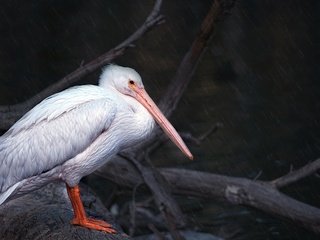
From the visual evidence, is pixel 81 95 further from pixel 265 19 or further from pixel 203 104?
pixel 265 19

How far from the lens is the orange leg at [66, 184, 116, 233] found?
11.4 feet

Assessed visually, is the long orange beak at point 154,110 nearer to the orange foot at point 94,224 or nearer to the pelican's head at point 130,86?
the pelican's head at point 130,86

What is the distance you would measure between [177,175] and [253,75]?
4.42 metres

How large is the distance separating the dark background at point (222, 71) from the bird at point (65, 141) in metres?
1.84

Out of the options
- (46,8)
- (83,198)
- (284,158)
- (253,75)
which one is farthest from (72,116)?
(46,8)

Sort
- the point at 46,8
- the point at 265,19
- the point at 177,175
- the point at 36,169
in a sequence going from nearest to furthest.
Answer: the point at 36,169, the point at 177,175, the point at 46,8, the point at 265,19

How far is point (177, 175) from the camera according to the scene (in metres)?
4.97

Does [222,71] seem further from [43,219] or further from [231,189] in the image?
[43,219]

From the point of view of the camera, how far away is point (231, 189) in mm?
4746

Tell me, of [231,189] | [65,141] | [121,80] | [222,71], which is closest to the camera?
[65,141]

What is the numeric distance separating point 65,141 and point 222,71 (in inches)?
226

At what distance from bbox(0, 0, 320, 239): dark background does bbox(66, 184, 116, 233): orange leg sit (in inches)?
73.6

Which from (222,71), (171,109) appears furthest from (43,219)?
(222,71)

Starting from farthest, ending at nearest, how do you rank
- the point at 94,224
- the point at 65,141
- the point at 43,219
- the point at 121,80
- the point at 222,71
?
the point at 222,71
the point at 121,80
the point at 65,141
the point at 94,224
the point at 43,219
